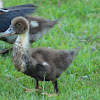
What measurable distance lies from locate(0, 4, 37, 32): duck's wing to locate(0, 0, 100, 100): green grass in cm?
73

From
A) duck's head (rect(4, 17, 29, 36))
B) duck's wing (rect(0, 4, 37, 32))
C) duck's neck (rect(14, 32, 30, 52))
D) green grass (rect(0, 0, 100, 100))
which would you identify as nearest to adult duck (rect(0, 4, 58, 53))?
duck's wing (rect(0, 4, 37, 32))

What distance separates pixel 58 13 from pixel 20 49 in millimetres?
3644

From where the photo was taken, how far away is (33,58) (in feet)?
11.8

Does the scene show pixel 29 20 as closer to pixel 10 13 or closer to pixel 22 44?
pixel 10 13

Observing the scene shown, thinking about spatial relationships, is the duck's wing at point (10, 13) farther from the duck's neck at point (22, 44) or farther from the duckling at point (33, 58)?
the duck's neck at point (22, 44)

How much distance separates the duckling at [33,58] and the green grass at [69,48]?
0.20m

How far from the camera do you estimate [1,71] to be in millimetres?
4422

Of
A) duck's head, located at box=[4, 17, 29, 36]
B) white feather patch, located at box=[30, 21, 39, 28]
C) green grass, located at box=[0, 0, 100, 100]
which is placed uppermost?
duck's head, located at box=[4, 17, 29, 36]

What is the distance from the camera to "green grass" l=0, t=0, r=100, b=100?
12.3ft

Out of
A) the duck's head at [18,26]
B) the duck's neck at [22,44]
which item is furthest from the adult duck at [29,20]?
the duck's neck at [22,44]

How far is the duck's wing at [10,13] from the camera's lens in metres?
4.41

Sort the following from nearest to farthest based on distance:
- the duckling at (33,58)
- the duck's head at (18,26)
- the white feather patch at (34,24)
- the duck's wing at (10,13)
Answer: the duckling at (33,58) < the duck's head at (18,26) < the duck's wing at (10,13) < the white feather patch at (34,24)

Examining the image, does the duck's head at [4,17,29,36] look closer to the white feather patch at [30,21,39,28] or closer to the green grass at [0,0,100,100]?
the green grass at [0,0,100,100]

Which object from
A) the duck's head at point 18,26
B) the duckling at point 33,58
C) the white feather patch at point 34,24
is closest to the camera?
the duckling at point 33,58
